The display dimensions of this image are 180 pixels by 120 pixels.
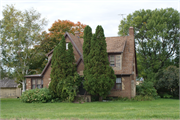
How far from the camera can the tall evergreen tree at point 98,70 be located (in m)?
19.4

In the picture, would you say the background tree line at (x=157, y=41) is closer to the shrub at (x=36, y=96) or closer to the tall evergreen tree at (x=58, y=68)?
the tall evergreen tree at (x=58, y=68)

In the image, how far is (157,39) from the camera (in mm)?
35312

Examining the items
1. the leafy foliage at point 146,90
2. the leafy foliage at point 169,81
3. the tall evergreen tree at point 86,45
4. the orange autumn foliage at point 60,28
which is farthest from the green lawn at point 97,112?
the orange autumn foliage at point 60,28

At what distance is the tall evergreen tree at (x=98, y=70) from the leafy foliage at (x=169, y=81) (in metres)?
10.6

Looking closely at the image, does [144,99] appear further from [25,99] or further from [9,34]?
[9,34]

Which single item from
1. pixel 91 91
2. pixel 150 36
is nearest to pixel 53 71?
pixel 91 91

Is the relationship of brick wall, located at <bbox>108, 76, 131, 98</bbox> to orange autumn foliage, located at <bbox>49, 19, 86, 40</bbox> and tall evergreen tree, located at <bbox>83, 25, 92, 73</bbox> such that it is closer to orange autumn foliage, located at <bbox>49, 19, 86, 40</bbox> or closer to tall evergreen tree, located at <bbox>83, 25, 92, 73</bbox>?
tall evergreen tree, located at <bbox>83, 25, 92, 73</bbox>

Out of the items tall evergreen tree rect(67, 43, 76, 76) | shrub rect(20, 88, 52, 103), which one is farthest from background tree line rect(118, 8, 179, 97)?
shrub rect(20, 88, 52, 103)

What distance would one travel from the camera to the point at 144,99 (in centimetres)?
2205

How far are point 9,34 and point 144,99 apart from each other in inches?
724

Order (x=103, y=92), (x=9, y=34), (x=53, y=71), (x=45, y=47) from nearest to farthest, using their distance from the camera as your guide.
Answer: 1. (x=103, y=92)
2. (x=53, y=71)
3. (x=9, y=34)
4. (x=45, y=47)

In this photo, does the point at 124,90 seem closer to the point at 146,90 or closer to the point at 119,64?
the point at 119,64

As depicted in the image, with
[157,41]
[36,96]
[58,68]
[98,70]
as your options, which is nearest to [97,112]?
[98,70]

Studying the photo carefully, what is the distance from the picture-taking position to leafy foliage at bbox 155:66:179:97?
87.1 ft
